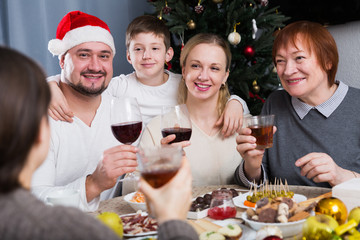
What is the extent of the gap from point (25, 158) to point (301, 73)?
1675 millimetres

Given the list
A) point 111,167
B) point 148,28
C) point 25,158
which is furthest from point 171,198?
point 148,28

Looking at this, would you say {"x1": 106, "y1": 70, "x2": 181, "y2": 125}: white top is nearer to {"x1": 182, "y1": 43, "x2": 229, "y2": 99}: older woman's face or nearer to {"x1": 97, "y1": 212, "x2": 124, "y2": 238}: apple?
{"x1": 182, "y1": 43, "x2": 229, "y2": 99}: older woman's face

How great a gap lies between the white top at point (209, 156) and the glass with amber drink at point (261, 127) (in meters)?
0.69

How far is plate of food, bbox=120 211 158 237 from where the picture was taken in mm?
1247

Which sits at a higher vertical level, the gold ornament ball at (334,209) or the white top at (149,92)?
the white top at (149,92)

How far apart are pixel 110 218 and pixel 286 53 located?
1.37 metres

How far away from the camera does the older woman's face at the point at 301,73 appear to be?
2.00 m

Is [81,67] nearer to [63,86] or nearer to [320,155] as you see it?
[63,86]

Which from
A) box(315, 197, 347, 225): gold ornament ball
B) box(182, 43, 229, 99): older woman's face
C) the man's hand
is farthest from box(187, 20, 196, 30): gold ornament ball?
box(315, 197, 347, 225): gold ornament ball

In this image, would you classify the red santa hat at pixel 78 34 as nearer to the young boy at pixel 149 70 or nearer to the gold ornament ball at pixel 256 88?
the young boy at pixel 149 70

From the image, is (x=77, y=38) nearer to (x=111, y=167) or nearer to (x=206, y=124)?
(x=206, y=124)

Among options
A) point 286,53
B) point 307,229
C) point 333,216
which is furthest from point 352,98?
point 307,229

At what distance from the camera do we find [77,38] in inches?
92.5

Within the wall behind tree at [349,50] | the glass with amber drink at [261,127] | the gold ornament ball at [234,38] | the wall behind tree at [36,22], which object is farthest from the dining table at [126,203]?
the wall behind tree at [36,22]
